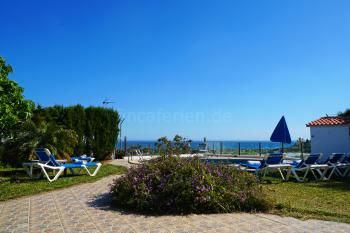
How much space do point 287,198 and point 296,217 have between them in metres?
1.97

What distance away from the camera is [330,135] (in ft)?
54.1

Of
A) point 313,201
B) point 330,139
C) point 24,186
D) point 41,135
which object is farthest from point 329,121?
point 24,186

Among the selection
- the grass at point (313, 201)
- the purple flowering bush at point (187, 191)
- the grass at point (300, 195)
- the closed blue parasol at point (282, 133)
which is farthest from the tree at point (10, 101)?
the closed blue parasol at point (282, 133)

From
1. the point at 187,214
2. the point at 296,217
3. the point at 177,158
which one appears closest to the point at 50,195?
the point at 177,158

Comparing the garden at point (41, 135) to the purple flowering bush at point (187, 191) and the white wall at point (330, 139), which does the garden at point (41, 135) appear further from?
the white wall at point (330, 139)

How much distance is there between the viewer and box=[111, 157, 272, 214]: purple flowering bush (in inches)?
233

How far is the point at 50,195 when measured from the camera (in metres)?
7.59

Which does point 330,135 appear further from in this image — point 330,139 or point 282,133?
point 282,133

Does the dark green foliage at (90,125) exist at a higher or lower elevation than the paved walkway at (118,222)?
higher

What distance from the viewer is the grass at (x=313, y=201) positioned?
5.77 m

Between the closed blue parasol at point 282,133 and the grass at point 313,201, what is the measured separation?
11.6ft

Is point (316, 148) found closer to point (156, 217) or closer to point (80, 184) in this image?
point (80, 184)

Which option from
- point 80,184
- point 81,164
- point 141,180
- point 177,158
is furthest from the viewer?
point 81,164

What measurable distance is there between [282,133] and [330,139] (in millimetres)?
4317
